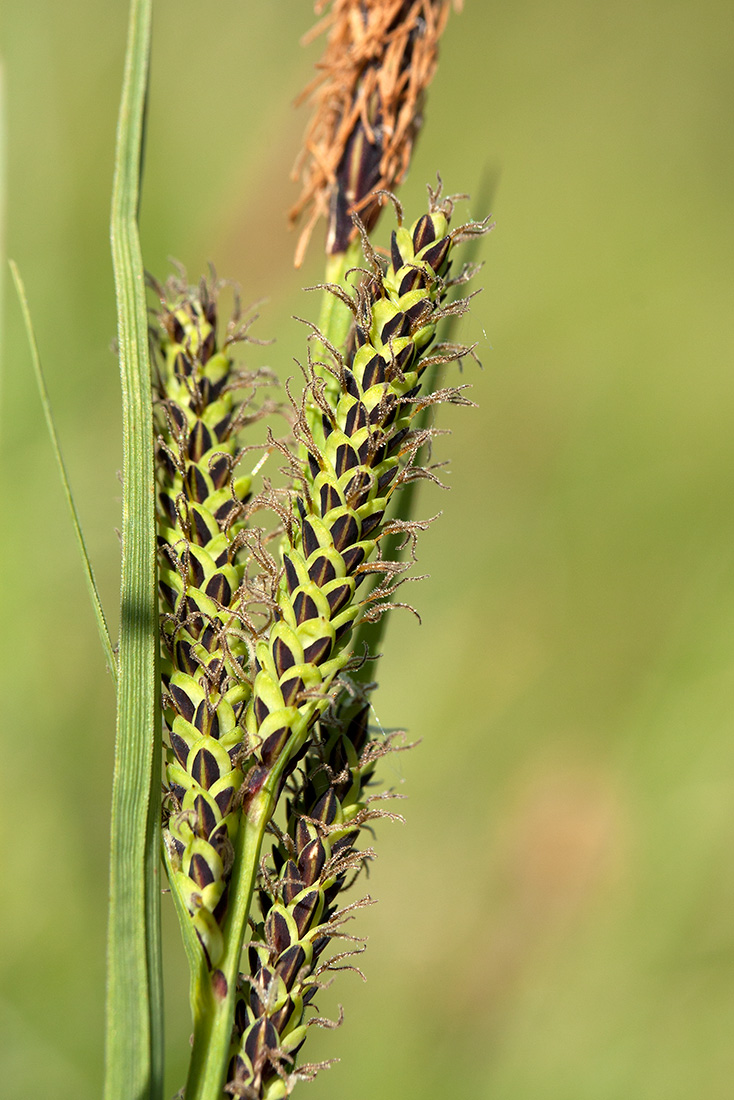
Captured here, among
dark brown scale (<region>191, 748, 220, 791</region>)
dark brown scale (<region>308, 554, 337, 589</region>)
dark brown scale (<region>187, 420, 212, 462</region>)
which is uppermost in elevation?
dark brown scale (<region>187, 420, 212, 462</region>)

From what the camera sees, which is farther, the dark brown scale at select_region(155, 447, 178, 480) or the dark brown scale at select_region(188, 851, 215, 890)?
the dark brown scale at select_region(155, 447, 178, 480)

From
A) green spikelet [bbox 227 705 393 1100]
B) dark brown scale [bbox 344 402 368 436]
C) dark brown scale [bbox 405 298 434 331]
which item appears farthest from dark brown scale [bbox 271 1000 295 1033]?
dark brown scale [bbox 405 298 434 331]

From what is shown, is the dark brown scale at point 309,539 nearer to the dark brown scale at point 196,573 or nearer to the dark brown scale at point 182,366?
the dark brown scale at point 196,573

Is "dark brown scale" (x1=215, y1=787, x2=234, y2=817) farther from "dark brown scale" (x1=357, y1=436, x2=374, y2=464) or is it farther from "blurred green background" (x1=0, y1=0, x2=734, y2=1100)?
"blurred green background" (x1=0, y1=0, x2=734, y2=1100)

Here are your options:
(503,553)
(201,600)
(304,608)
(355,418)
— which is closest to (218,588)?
(201,600)

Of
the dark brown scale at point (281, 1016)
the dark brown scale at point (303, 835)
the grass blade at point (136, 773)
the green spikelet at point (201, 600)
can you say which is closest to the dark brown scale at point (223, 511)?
the green spikelet at point (201, 600)
